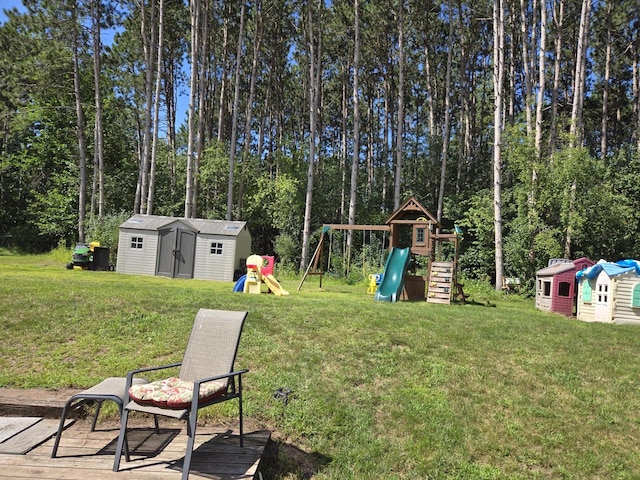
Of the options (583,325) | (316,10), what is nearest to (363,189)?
(316,10)

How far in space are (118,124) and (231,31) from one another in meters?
9.37

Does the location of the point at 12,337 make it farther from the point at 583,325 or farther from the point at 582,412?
the point at 583,325

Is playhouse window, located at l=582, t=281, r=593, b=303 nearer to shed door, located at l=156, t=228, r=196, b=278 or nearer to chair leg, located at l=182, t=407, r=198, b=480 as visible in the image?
chair leg, located at l=182, t=407, r=198, b=480

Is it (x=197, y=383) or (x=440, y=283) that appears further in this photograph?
(x=440, y=283)

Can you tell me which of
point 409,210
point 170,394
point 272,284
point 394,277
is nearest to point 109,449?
point 170,394

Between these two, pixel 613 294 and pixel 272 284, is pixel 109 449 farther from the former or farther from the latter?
pixel 613 294

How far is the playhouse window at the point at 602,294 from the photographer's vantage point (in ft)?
32.8

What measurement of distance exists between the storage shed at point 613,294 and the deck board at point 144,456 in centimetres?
859

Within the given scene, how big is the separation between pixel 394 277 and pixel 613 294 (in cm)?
520

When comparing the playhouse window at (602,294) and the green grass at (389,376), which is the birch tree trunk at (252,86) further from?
the playhouse window at (602,294)

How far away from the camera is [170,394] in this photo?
11.5 ft

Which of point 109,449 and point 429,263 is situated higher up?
point 429,263

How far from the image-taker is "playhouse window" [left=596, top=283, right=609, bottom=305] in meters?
10.0

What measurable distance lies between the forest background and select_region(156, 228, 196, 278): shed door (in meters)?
1.53
